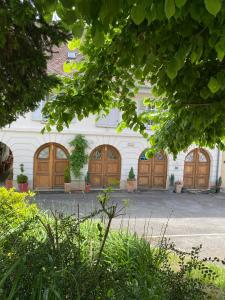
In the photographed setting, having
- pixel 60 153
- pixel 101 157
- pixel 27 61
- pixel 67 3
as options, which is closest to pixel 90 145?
pixel 101 157

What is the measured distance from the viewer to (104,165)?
19.6 metres

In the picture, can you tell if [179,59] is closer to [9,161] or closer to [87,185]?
[87,185]

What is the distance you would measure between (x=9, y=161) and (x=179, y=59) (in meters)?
21.9

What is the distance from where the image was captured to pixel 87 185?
1850 cm

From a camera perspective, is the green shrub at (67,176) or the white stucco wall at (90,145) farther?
the green shrub at (67,176)

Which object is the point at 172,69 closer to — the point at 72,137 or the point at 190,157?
the point at 72,137

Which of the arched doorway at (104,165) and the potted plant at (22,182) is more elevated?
the arched doorway at (104,165)

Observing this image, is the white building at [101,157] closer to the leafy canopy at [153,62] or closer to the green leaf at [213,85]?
the leafy canopy at [153,62]

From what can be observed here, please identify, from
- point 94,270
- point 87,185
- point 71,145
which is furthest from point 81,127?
point 94,270

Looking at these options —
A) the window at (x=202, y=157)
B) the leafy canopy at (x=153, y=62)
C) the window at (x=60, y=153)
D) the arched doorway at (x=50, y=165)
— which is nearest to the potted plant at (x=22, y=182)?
the arched doorway at (x=50, y=165)

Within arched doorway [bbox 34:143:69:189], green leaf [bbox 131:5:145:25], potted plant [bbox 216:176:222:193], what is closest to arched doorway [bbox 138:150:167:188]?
potted plant [bbox 216:176:222:193]

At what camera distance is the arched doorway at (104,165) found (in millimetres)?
19344

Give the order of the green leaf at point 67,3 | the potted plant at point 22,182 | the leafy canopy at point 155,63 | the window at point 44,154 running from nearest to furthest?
the green leaf at point 67,3 < the leafy canopy at point 155,63 < the potted plant at point 22,182 < the window at point 44,154

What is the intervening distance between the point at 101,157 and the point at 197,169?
5902 millimetres
